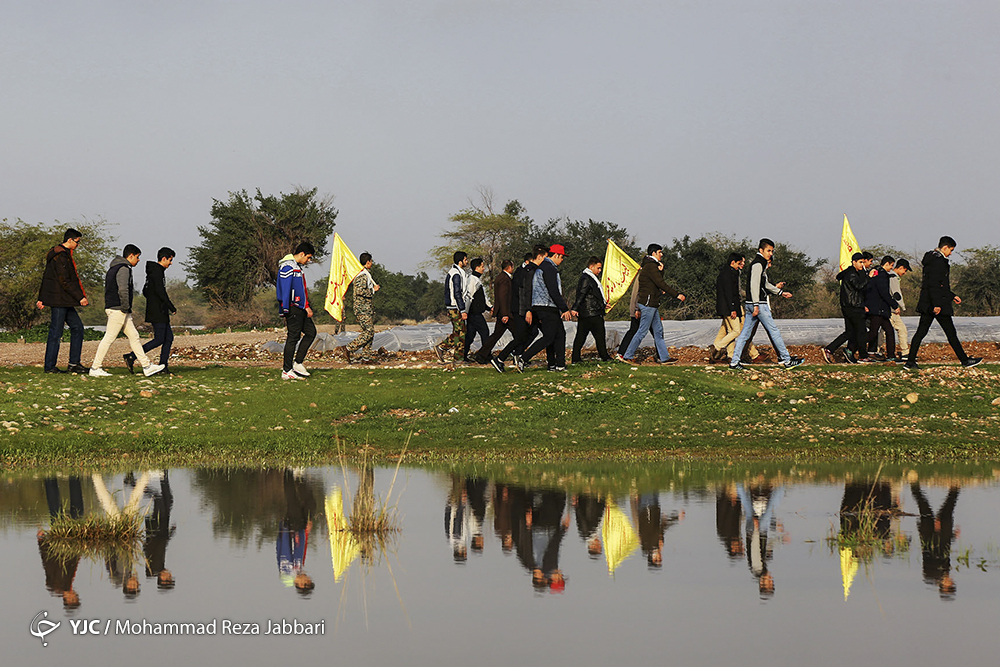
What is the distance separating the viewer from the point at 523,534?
6961 mm

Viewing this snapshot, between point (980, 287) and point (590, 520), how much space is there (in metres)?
46.9

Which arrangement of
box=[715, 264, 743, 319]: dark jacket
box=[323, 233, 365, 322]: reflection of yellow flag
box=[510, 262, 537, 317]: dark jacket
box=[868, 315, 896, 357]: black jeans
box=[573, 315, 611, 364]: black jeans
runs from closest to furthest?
1. box=[510, 262, 537, 317]: dark jacket
2. box=[573, 315, 611, 364]: black jeans
3. box=[715, 264, 743, 319]: dark jacket
4. box=[868, 315, 896, 357]: black jeans
5. box=[323, 233, 365, 322]: reflection of yellow flag

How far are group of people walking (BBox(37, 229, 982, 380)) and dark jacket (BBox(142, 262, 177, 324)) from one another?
2cm

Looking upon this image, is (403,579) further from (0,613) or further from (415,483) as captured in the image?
(415,483)

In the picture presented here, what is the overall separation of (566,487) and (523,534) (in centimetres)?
202

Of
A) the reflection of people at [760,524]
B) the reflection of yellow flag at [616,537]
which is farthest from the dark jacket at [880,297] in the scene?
the reflection of yellow flag at [616,537]

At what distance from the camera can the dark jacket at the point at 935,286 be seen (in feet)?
53.1

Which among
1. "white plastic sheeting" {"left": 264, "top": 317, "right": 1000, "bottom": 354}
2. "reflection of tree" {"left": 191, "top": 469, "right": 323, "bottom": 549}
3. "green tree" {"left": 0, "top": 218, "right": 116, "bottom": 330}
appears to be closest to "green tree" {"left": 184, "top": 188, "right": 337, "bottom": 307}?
"green tree" {"left": 0, "top": 218, "right": 116, "bottom": 330}

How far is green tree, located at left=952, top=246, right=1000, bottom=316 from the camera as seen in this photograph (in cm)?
4812

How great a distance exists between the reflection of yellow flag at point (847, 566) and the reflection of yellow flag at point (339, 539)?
2732mm

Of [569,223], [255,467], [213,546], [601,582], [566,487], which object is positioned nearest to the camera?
[601,582]

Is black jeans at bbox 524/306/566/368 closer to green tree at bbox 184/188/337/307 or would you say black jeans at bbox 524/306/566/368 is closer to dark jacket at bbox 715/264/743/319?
Answer: dark jacket at bbox 715/264/743/319

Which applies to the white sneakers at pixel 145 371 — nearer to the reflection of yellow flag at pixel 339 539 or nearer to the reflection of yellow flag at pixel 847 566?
the reflection of yellow flag at pixel 339 539

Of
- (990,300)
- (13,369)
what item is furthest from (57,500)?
(990,300)
